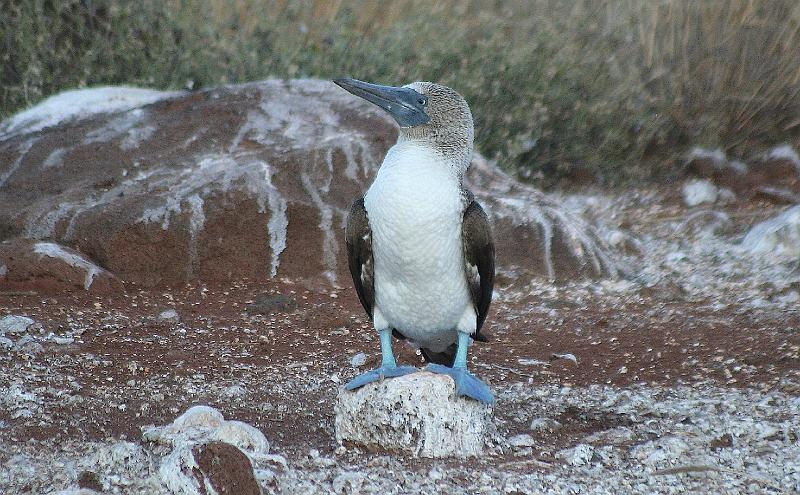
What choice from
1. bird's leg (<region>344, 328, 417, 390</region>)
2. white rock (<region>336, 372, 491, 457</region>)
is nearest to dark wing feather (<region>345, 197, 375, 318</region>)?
bird's leg (<region>344, 328, 417, 390</region>)

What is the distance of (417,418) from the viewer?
13.2 feet

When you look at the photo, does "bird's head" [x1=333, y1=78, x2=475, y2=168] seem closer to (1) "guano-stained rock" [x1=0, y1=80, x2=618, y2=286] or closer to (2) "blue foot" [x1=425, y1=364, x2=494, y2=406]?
(2) "blue foot" [x1=425, y1=364, x2=494, y2=406]

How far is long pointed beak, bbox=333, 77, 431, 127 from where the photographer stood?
165 inches

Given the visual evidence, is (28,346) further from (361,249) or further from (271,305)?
(361,249)

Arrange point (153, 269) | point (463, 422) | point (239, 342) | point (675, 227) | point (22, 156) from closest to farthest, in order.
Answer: point (463, 422) → point (239, 342) → point (153, 269) → point (22, 156) → point (675, 227)

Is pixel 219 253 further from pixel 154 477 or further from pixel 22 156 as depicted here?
pixel 154 477

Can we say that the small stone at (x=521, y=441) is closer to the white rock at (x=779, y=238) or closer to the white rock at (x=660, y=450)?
the white rock at (x=660, y=450)

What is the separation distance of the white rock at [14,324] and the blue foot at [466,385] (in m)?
2.28

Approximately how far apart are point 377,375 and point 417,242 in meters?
0.52

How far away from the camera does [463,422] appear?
409cm

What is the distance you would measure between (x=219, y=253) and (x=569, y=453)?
307 cm

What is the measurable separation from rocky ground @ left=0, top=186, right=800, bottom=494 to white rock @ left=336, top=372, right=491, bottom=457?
0.06m

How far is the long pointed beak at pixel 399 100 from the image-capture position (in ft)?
13.8

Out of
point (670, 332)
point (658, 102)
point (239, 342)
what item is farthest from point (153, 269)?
point (658, 102)
